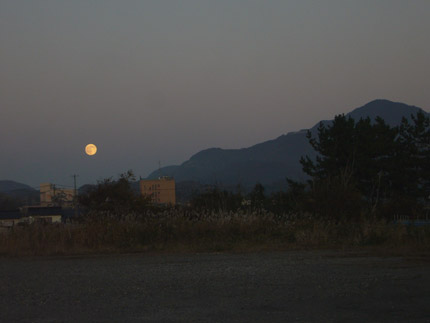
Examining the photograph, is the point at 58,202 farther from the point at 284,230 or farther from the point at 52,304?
the point at 52,304

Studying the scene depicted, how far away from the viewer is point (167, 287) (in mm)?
9820

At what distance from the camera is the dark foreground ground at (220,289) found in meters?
7.48

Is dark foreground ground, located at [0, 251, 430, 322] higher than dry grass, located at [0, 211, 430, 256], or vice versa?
dry grass, located at [0, 211, 430, 256]

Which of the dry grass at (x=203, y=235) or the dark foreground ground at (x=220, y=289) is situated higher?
the dry grass at (x=203, y=235)

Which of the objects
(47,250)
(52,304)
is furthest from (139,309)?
(47,250)

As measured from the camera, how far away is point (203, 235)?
17.6m

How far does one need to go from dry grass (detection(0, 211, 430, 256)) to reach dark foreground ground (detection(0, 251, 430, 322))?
217cm

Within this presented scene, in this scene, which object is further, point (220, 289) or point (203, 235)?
point (203, 235)

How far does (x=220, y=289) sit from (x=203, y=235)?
8.17 metres

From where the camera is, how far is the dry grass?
1639cm

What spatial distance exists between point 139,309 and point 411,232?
1190cm

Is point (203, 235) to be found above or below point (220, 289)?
above

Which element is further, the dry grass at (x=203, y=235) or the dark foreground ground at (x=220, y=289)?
the dry grass at (x=203, y=235)

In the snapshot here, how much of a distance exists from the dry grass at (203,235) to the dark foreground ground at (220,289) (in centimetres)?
217
